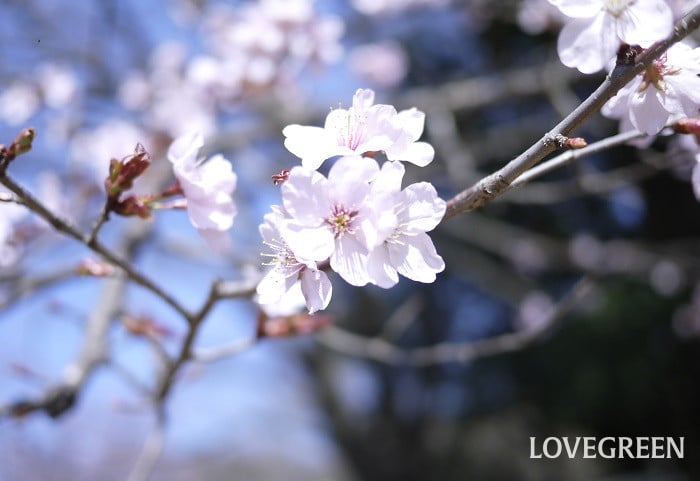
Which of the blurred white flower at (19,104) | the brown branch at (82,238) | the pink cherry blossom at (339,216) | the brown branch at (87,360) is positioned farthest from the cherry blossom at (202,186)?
the blurred white flower at (19,104)

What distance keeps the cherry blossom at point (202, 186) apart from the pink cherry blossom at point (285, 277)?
0.13 meters

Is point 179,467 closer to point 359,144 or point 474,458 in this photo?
point 474,458

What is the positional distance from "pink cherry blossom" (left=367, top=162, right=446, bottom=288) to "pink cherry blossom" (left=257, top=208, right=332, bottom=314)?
69mm

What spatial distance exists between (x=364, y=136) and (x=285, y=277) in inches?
8.2

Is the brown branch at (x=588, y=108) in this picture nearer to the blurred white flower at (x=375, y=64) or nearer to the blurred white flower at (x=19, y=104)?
the blurred white flower at (x=19, y=104)

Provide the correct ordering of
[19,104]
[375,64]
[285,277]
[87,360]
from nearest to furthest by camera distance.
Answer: [285,277] → [87,360] → [19,104] → [375,64]

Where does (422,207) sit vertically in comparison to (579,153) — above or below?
below

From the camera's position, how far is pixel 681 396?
13.4 feet

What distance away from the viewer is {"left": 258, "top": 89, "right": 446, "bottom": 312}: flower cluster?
61 centimetres


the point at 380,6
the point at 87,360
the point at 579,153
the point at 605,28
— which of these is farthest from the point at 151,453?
the point at 380,6

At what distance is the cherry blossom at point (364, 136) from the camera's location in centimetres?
65

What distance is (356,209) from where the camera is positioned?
641 millimetres

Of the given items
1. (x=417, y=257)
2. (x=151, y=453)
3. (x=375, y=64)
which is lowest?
(x=151, y=453)

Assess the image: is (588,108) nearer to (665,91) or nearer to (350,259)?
(665,91)
